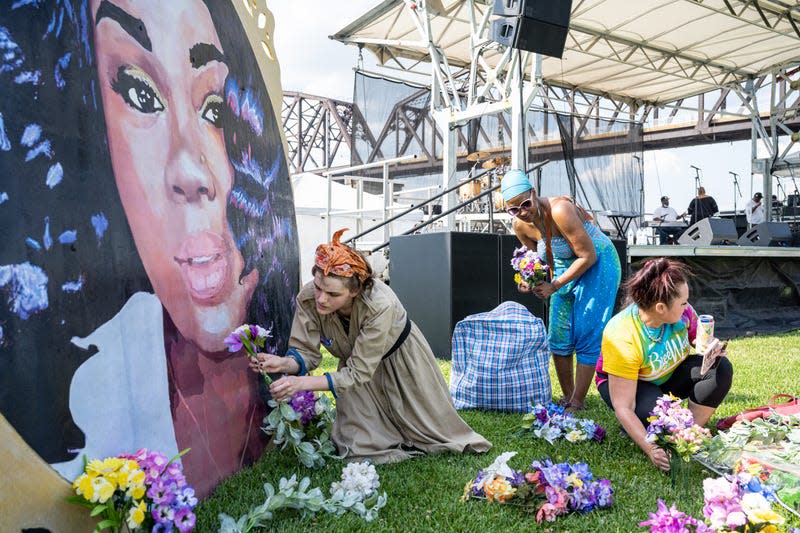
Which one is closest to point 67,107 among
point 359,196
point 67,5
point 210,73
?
point 67,5

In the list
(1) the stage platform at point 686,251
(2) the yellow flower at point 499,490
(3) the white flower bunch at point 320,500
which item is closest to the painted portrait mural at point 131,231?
(3) the white flower bunch at point 320,500

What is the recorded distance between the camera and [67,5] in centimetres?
183

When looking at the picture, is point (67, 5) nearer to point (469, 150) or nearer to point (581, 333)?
point (581, 333)

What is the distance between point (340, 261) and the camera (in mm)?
2764

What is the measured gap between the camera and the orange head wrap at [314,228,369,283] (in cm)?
275

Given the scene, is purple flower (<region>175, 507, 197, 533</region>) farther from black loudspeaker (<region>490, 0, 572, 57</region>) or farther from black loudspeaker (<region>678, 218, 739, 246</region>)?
black loudspeaker (<region>678, 218, 739, 246</region>)

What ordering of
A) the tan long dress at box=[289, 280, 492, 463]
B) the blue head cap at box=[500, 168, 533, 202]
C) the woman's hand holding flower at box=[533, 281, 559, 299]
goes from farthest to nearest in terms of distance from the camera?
the woman's hand holding flower at box=[533, 281, 559, 299]
the blue head cap at box=[500, 168, 533, 202]
the tan long dress at box=[289, 280, 492, 463]

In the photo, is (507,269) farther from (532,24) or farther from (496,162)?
(496,162)

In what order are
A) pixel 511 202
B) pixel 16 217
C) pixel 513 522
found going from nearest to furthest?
1. pixel 16 217
2. pixel 513 522
3. pixel 511 202

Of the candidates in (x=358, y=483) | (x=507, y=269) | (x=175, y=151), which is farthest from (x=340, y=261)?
(x=507, y=269)

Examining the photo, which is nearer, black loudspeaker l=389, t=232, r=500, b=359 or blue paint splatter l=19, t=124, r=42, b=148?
blue paint splatter l=19, t=124, r=42, b=148

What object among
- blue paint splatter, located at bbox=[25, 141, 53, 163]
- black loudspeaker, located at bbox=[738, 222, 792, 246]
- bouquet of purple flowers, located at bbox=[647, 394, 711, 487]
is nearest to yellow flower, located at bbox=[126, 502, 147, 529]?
blue paint splatter, located at bbox=[25, 141, 53, 163]

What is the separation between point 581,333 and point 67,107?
3330 mm

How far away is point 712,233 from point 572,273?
352 inches
